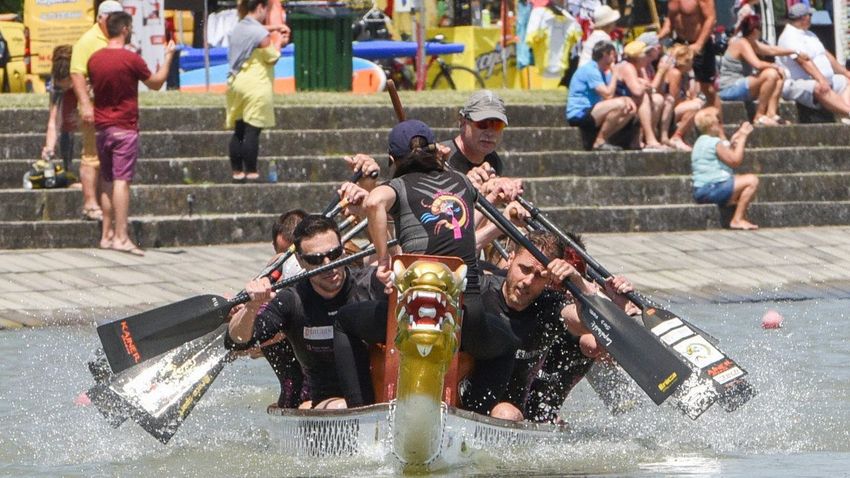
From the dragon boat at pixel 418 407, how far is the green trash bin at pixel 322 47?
10934mm

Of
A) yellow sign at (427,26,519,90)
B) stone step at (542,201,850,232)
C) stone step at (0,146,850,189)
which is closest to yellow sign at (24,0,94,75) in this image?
stone step at (0,146,850,189)

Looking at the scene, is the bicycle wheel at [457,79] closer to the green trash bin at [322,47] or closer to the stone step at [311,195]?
the green trash bin at [322,47]

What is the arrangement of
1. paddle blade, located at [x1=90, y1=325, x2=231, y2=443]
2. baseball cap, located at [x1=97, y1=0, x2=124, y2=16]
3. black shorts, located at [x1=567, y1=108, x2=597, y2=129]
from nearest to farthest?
paddle blade, located at [x1=90, y1=325, x2=231, y2=443], baseball cap, located at [x1=97, y1=0, x2=124, y2=16], black shorts, located at [x1=567, y1=108, x2=597, y2=129]

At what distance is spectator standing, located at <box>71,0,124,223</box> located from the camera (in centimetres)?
1442

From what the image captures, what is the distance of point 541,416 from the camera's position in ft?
30.0

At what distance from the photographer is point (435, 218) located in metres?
8.22

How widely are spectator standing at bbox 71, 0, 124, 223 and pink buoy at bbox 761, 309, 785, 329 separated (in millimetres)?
5102

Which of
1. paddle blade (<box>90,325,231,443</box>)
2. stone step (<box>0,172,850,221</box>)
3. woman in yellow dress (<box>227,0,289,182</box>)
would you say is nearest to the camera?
paddle blade (<box>90,325,231,443</box>)

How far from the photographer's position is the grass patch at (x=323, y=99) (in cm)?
1739

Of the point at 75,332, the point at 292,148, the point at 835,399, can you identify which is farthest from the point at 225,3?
the point at 835,399

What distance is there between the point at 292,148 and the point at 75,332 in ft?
15.6

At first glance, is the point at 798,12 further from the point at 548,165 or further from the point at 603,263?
the point at 603,263

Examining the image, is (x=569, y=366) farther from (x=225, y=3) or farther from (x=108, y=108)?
(x=225, y=3)

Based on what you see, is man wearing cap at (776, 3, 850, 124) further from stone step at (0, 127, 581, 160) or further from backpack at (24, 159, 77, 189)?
backpack at (24, 159, 77, 189)
